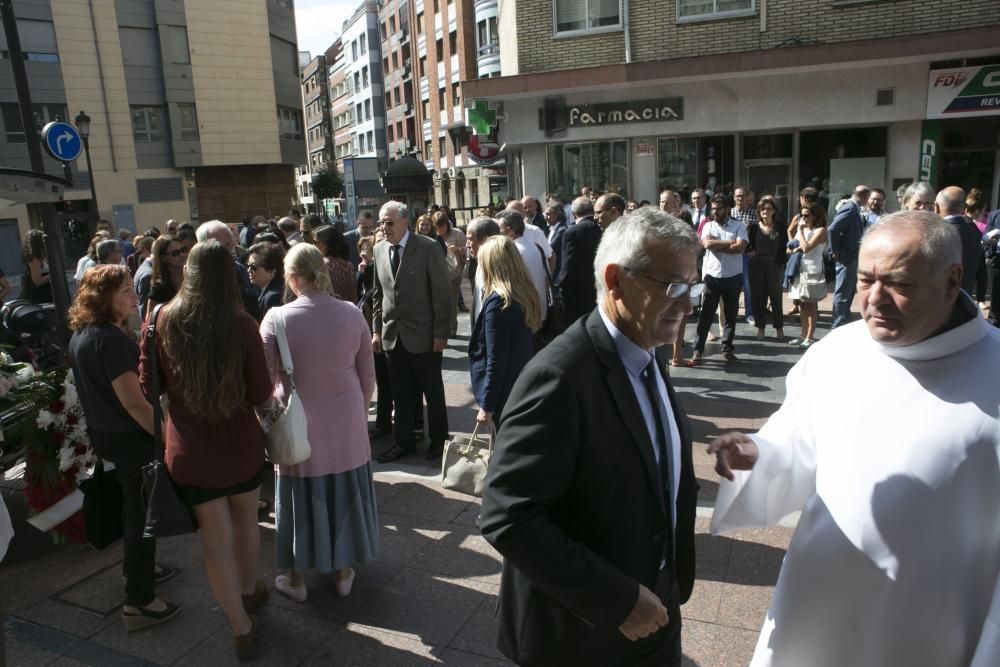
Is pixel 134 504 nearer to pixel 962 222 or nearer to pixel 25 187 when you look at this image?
pixel 25 187

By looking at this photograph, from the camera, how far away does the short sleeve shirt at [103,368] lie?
3277 millimetres

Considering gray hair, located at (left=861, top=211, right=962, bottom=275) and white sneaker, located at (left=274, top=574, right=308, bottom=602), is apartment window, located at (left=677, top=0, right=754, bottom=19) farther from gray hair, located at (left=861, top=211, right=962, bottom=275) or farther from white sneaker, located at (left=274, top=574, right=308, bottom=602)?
white sneaker, located at (left=274, top=574, right=308, bottom=602)

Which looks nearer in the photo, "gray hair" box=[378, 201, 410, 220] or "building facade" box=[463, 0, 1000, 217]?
"gray hair" box=[378, 201, 410, 220]

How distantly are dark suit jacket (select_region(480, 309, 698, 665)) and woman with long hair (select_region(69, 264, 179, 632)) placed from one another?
221 centimetres

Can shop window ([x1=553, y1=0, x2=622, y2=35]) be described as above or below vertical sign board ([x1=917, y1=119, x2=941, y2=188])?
above

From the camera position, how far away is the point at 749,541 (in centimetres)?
410

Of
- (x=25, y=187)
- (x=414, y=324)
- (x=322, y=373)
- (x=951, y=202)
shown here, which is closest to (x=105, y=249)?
(x=25, y=187)

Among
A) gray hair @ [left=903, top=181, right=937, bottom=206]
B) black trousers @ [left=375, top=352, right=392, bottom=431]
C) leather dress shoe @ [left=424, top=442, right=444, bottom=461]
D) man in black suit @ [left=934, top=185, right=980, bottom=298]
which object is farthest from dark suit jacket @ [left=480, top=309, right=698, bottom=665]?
gray hair @ [left=903, top=181, right=937, bottom=206]

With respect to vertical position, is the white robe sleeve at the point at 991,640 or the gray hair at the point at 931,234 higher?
the gray hair at the point at 931,234

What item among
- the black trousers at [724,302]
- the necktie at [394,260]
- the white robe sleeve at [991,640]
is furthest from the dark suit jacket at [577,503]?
the black trousers at [724,302]

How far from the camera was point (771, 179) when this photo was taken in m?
15.9

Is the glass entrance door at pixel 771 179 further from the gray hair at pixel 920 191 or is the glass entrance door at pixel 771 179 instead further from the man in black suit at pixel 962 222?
the gray hair at pixel 920 191

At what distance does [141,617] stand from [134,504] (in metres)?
0.57

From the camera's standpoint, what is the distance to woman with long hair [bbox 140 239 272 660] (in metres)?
3.04
